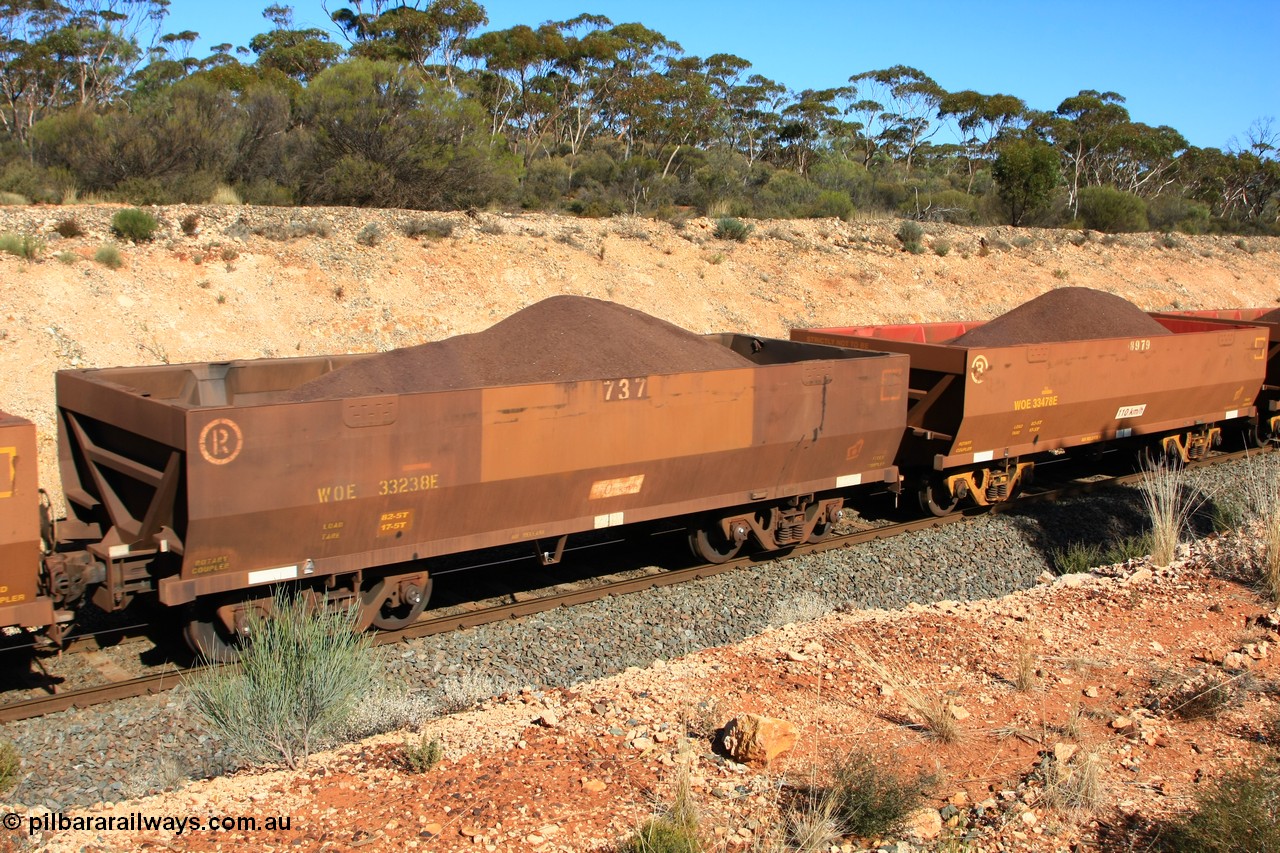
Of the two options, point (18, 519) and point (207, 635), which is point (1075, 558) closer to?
point (207, 635)

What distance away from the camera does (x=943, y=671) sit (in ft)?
24.6

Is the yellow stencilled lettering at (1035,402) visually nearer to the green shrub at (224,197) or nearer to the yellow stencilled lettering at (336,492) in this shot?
the yellow stencilled lettering at (336,492)

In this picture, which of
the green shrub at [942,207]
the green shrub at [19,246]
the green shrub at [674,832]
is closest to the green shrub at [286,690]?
the green shrub at [674,832]

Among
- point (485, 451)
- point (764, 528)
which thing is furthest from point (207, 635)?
point (764, 528)

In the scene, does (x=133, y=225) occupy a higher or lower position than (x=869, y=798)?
higher

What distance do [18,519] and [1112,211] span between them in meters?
45.8

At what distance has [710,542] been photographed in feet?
35.4

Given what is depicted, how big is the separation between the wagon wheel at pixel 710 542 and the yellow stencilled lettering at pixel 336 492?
3.99 meters

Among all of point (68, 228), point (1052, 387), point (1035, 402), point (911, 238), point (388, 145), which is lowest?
point (1035, 402)

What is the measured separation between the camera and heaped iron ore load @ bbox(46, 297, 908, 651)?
7.26 metres

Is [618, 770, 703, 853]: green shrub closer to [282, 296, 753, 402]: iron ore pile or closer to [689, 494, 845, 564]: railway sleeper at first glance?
[282, 296, 753, 402]: iron ore pile

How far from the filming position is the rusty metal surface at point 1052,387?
39.2 feet

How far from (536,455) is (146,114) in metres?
23.2

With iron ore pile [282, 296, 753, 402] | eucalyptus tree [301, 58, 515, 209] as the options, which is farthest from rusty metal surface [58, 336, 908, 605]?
A: eucalyptus tree [301, 58, 515, 209]
